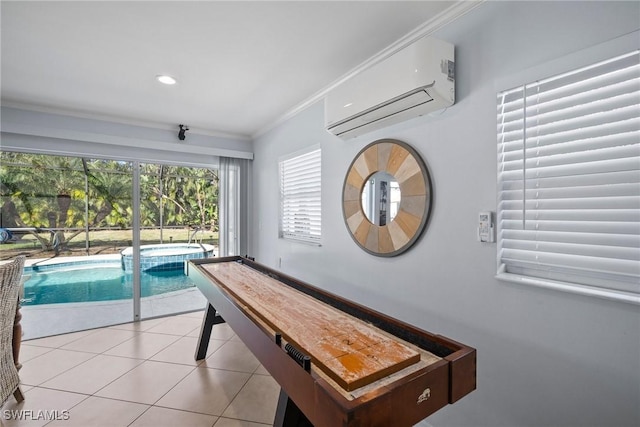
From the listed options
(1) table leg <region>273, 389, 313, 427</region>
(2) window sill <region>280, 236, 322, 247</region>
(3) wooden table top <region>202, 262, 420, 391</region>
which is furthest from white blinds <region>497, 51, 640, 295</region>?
(2) window sill <region>280, 236, 322, 247</region>

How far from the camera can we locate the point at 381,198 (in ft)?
6.97

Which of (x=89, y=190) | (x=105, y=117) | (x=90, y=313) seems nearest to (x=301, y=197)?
(x=105, y=117)

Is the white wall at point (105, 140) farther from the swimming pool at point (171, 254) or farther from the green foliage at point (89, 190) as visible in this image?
the swimming pool at point (171, 254)

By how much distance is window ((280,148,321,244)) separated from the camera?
295cm

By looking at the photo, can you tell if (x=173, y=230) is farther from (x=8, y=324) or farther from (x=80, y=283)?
(x=8, y=324)

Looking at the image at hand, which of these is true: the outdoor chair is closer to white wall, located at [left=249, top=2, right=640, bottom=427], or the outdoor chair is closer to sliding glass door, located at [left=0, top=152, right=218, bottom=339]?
sliding glass door, located at [left=0, top=152, right=218, bottom=339]

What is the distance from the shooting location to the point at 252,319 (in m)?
1.39

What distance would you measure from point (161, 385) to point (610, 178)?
3.05 meters

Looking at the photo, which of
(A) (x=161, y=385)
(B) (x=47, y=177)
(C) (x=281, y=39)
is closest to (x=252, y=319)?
(A) (x=161, y=385)

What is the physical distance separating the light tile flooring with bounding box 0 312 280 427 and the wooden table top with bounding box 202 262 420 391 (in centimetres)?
91

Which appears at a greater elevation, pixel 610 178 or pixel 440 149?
pixel 440 149

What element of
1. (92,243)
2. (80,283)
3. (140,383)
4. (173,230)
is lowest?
(140,383)

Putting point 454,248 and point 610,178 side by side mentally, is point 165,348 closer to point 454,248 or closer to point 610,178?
point 454,248

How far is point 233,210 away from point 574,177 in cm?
385
